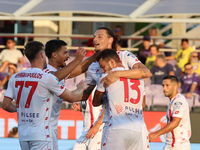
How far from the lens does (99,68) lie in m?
5.54

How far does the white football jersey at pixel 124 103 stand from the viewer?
4.82 m

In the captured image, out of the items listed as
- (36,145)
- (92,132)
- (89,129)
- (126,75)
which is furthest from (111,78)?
(89,129)

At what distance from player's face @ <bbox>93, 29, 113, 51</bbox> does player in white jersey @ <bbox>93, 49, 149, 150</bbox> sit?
55cm

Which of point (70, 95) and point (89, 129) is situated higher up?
point (70, 95)

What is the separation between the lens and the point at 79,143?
23.1ft

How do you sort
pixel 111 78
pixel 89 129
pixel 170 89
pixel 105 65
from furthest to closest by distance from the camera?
1. pixel 89 129
2. pixel 170 89
3. pixel 105 65
4. pixel 111 78

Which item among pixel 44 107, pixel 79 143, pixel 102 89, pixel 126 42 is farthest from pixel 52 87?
pixel 126 42

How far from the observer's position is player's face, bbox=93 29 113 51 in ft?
17.9

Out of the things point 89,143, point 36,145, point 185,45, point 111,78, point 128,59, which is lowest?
point 89,143

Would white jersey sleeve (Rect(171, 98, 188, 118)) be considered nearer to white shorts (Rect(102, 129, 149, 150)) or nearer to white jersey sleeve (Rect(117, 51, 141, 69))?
white jersey sleeve (Rect(117, 51, 141, 69))

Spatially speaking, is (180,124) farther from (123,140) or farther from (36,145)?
(36,145)

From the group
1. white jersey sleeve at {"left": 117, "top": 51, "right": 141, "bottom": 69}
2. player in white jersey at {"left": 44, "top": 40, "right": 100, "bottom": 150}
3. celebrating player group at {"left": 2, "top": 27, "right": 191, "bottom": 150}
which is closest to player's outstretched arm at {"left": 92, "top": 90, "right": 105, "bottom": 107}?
celebrating player group at {"left": 2, "top": 27, "right": 191, "bottom": 150}

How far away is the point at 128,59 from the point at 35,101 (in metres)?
1.23

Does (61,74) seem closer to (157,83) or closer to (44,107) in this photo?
(44,107)
